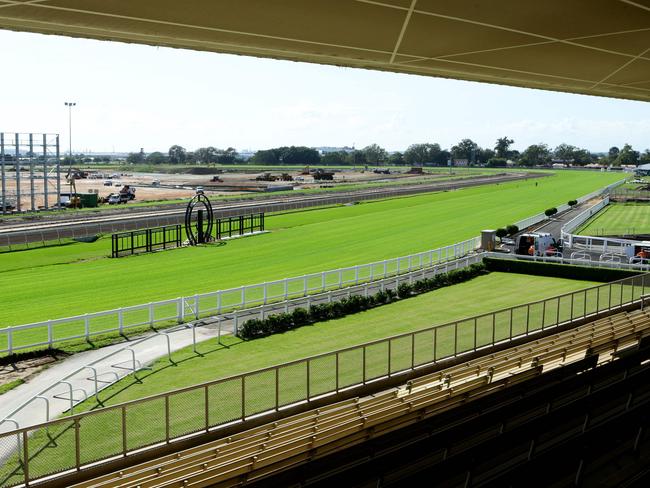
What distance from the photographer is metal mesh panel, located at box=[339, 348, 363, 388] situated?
12094mm

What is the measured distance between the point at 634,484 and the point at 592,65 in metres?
4.30

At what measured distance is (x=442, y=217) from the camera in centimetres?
5966


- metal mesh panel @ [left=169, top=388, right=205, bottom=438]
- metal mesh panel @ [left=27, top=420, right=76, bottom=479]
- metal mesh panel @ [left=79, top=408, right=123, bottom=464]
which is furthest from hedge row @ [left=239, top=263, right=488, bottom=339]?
metal mesh panel @ [left=27, top=420, right=76, bottom=479]

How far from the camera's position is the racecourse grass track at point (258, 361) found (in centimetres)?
831

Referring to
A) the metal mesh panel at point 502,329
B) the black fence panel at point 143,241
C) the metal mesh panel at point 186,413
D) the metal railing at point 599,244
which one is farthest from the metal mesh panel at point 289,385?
the black fence panel at point 143,241

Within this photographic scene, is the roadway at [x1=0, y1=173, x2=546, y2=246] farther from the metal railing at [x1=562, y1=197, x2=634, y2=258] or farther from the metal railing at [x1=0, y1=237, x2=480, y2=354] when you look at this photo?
the metal railing at [x1=562, y1=197, x2=634, y2=258]

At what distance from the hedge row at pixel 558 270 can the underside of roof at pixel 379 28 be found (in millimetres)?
25449

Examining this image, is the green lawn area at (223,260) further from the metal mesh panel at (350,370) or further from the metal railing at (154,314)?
the metal mesh panel at (350,370)

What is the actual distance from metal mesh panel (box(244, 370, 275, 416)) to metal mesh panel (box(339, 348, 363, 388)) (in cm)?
176

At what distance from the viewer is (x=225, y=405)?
394 inches

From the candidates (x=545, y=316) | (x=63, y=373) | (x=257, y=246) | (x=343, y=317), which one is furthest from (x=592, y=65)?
(x=257, y=246)

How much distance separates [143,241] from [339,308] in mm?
22054

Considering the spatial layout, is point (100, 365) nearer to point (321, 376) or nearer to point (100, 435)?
point (321, 376)

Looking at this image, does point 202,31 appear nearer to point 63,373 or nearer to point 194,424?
point 194,424
